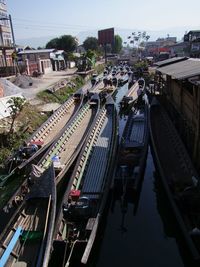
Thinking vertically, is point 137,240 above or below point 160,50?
below

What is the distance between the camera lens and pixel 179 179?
672 inches

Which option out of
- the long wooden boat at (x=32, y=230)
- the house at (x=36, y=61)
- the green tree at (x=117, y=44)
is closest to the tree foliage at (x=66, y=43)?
the house at (x=36, y=61)

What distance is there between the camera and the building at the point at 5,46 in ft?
167

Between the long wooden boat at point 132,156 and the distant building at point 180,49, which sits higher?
the distant building at point 180,49

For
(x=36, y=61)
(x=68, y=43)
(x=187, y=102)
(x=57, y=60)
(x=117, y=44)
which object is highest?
(x=68, y=43)

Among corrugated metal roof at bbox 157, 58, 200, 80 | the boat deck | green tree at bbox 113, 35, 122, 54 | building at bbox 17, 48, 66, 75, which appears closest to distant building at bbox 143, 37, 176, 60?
green tree at bbox 113, 35, 122, 54

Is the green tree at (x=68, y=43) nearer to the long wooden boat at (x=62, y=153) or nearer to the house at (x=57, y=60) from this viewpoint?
the house at (x=57, y=60)

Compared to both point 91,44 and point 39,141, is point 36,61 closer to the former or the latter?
point 39,141

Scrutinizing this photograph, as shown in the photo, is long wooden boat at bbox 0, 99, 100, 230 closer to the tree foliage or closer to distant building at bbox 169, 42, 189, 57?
distant building at bbox 169, 42, 189, 57

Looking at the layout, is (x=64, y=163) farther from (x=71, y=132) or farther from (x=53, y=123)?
(x=53, y=123)

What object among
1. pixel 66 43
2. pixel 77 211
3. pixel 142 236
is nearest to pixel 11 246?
pixel 77 211

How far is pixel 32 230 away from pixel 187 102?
14.6 metres

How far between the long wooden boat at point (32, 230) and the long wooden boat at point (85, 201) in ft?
2.04

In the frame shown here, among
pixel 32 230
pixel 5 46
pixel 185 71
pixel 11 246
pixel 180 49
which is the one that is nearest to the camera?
pixel 11 246
